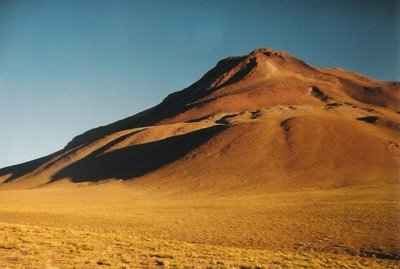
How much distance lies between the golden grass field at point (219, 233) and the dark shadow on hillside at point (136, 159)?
23575 millimetres

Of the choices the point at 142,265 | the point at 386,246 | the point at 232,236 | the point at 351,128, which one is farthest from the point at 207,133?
the point at 142,265

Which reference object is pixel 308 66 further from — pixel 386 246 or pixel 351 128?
pixel 386 246

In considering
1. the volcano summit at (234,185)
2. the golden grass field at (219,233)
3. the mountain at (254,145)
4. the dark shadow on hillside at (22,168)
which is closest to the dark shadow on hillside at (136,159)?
the mountain at (254,145)

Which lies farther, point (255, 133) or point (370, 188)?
point (255, 133)

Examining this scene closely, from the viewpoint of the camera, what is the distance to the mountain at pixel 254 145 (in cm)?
6219

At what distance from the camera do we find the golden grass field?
18.5 meters

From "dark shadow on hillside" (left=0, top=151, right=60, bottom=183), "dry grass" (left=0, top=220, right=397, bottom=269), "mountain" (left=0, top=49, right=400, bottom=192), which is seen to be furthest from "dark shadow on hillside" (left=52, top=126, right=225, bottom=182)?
"dry grass" (left=0, top=220, right=397, bottom=269)

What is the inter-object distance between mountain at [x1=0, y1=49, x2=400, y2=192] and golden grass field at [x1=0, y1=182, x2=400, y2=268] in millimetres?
10937

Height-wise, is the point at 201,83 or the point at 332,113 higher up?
the point at 201,83

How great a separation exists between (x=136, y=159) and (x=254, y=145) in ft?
73.6

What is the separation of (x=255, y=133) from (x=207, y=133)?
941 centimetres

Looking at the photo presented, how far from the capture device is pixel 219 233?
30.4m

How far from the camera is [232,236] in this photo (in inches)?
1157

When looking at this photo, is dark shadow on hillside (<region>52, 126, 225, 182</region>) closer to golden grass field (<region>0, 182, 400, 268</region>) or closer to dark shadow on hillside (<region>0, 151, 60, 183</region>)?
dark shadow on hillside (<region>0, 151, 60, 183</region>)
